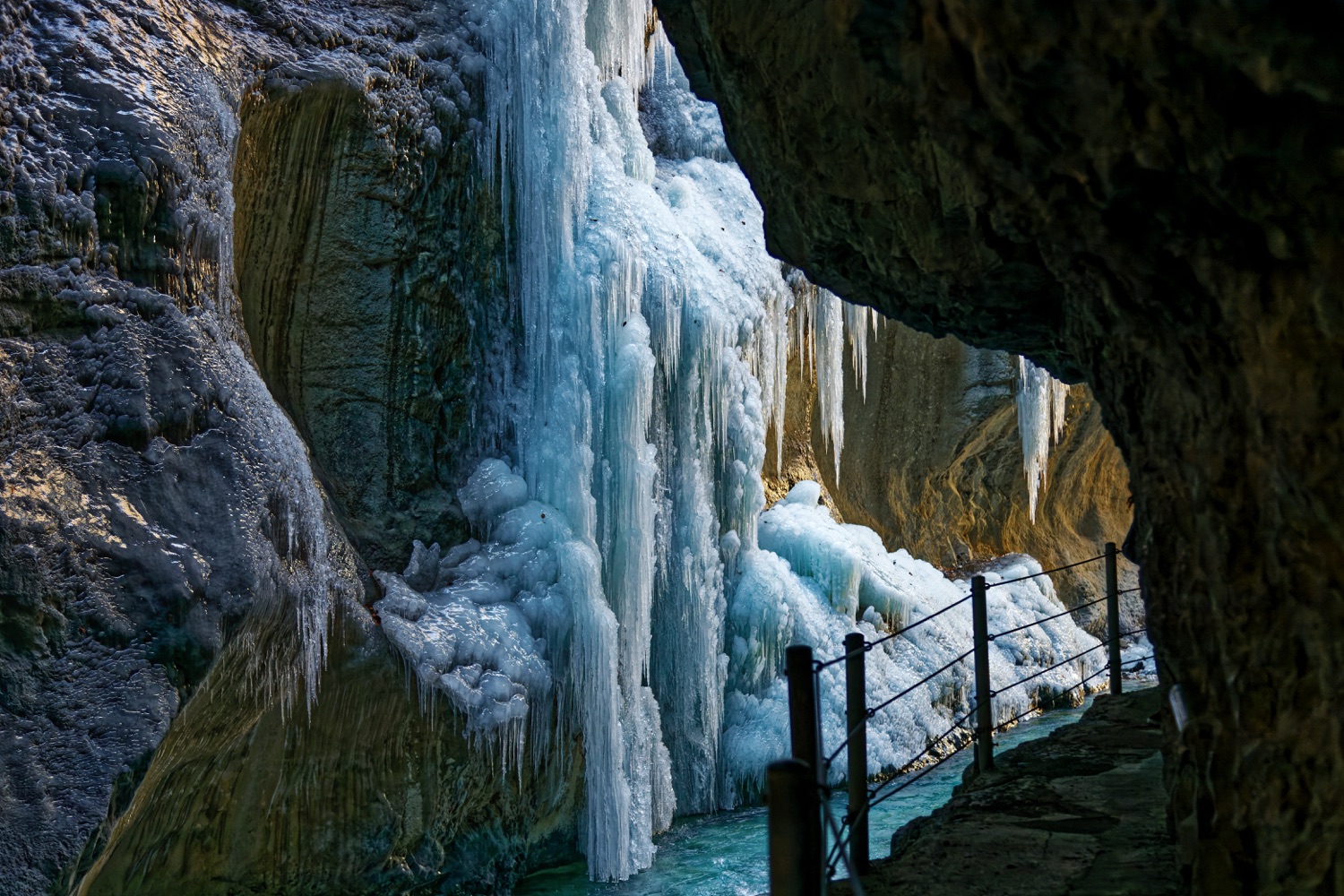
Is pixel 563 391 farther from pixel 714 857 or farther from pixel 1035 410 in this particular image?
pixel 1035 410

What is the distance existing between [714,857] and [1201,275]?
5844 mm

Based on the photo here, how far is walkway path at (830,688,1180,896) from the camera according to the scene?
118 inches

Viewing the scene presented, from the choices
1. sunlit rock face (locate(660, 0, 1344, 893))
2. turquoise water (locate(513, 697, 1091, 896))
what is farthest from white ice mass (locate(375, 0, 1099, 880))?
sunlit rock face (locate(660, 0, 1344, 893))

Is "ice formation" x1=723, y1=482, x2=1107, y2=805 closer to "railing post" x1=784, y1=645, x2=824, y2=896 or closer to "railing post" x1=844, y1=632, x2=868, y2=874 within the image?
"railing post" x1=844, y1=632, x2=868, y2=874

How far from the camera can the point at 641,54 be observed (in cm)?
1002

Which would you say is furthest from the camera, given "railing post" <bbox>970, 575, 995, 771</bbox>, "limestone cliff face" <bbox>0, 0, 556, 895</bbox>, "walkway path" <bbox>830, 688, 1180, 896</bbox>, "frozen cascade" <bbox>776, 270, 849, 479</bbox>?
"frozen cascade" <bbox>776, 270, 849, 479</bbox>

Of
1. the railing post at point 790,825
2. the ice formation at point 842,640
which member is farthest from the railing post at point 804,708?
the ice formation at point 842,640

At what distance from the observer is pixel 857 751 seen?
3.44 m

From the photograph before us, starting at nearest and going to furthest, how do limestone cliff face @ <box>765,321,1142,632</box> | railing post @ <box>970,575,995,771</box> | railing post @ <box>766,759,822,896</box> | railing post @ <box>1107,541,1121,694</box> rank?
1. railing post @ <box>766,759,822,896</box>
2. railing post @ <box>970,575,995,771</box>
3. railing post @ <box>1107,541,1121,694</box>
4. limestone cliff face @ <box>765,321,1142,632</box>

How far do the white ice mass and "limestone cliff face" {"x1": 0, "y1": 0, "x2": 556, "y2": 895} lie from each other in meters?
0.37

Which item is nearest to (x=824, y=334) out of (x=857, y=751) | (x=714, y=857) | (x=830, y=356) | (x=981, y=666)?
(x=830, y=356)

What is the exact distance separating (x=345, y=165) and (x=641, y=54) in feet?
13.6

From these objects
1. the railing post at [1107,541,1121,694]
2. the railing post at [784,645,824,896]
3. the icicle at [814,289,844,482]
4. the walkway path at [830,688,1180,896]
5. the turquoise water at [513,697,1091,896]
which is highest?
the icicle at [814,289,844,482]

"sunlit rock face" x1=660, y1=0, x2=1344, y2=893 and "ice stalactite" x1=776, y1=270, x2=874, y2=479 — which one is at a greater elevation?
"ice stalactite" x1=776, y1=270, x2=874, y2=479
